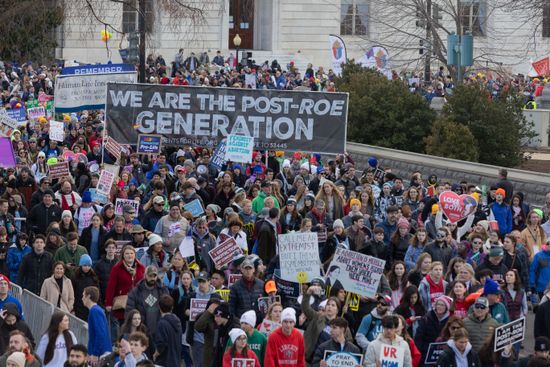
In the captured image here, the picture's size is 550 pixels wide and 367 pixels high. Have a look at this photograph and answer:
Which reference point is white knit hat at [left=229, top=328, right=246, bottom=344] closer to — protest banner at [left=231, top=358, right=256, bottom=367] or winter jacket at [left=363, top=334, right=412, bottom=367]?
protest banner at [left=231, top=358, right=256, bottom=367]

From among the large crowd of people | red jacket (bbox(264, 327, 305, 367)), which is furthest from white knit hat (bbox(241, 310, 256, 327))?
red jacket (bbox(264, 327, 305, 367))

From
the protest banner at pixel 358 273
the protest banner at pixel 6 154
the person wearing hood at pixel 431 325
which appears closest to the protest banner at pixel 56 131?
the protest banner at pixel 6 154

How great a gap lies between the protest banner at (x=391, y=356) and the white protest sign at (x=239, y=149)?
12.1 meters

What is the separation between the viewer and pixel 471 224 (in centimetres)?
2136

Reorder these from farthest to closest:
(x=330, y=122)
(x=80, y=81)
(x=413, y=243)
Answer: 1. (x=80, y=81)
2. (x=330, y=122)
3. (x=413, y=243)

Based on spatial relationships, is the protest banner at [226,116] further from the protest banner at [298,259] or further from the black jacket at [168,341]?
the black jacket at [168,341]

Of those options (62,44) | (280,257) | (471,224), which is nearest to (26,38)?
(62,44)

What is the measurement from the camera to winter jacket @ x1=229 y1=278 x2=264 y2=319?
15.5m

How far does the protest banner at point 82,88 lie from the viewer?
29.3 m

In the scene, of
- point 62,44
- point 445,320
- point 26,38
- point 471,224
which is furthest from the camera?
point 62,44

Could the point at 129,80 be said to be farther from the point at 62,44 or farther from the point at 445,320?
the point at 62,44

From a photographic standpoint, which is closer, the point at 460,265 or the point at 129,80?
the point at 460,265

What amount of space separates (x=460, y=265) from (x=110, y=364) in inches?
174

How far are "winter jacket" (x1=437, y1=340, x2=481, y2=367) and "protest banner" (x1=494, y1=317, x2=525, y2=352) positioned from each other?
310 millimetres
